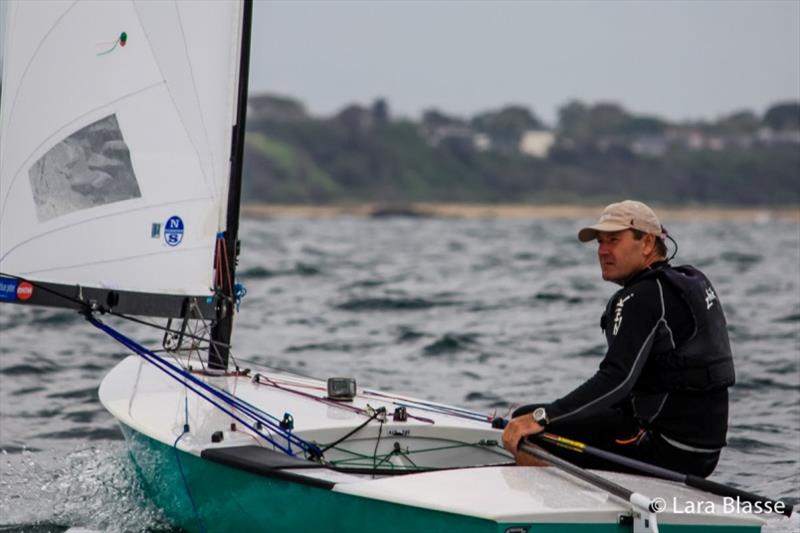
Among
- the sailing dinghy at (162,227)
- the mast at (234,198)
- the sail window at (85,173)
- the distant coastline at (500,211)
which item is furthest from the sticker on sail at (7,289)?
the distant coastline at (500,211)

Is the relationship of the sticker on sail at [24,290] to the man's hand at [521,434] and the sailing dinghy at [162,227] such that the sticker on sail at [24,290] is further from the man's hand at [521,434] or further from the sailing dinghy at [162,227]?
the man's hand at [521,434]

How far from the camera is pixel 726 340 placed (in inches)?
158

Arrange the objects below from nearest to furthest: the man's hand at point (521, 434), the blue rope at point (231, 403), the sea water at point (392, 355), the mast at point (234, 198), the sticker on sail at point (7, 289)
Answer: the man's hand at point (521, 434), the blue rope at point (231, 403), the sticker on sail at point (7, 289), the mast at point (234, 198), the sea water at point (392, 355)

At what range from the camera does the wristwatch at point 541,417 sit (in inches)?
154

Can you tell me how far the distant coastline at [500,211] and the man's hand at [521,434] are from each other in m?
65.8

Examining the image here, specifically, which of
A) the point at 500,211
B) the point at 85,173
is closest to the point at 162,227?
the point at 85,173

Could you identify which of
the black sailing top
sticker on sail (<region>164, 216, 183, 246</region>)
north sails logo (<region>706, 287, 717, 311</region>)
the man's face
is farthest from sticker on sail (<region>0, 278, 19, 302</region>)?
north sails logo (<region>706, 287, 717, 311</region>)

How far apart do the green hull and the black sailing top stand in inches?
16.2

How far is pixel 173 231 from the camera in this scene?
4918 millimetres

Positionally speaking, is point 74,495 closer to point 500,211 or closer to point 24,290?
point 24,290

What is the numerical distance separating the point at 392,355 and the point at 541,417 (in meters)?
5.57

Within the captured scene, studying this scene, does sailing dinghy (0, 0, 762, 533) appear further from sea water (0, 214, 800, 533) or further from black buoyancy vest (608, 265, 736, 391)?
black buoyancy vest (608, 265, 736, 391)

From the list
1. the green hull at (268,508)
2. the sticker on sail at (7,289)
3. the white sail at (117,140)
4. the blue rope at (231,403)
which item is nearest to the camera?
the green hull at (268,508)

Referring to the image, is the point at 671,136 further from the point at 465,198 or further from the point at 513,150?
the point at 465,198
